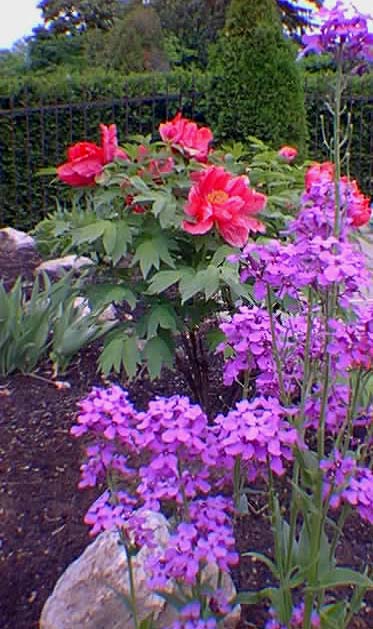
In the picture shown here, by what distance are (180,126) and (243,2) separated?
4427 mm

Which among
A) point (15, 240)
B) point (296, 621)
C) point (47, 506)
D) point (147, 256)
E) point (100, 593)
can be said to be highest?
point (147, 256)

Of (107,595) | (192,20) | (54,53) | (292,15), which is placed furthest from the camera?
(292,15)

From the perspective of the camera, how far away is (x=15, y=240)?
5.89 meters

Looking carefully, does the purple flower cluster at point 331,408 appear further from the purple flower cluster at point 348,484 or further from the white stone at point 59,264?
the white stone at point 59,264

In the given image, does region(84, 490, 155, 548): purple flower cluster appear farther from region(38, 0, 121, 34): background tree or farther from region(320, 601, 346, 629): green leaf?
region(38, 0, 121, 34): background tree

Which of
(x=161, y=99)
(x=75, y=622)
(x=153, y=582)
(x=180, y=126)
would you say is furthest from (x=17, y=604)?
(x=161, y=99)

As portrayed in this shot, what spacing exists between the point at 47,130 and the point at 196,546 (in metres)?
5.92

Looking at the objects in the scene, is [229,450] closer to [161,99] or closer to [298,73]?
[298,73]

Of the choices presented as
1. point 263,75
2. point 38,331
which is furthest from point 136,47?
point 38,331

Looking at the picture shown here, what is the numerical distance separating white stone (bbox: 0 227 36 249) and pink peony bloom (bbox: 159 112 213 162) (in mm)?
3252

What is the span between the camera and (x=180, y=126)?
105 inches

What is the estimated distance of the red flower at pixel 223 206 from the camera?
7.82 ft

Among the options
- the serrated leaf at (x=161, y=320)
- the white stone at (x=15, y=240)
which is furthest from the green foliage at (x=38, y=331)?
the white stone at (x=15, y=240)

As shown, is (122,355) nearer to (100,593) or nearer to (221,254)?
(221,254)
